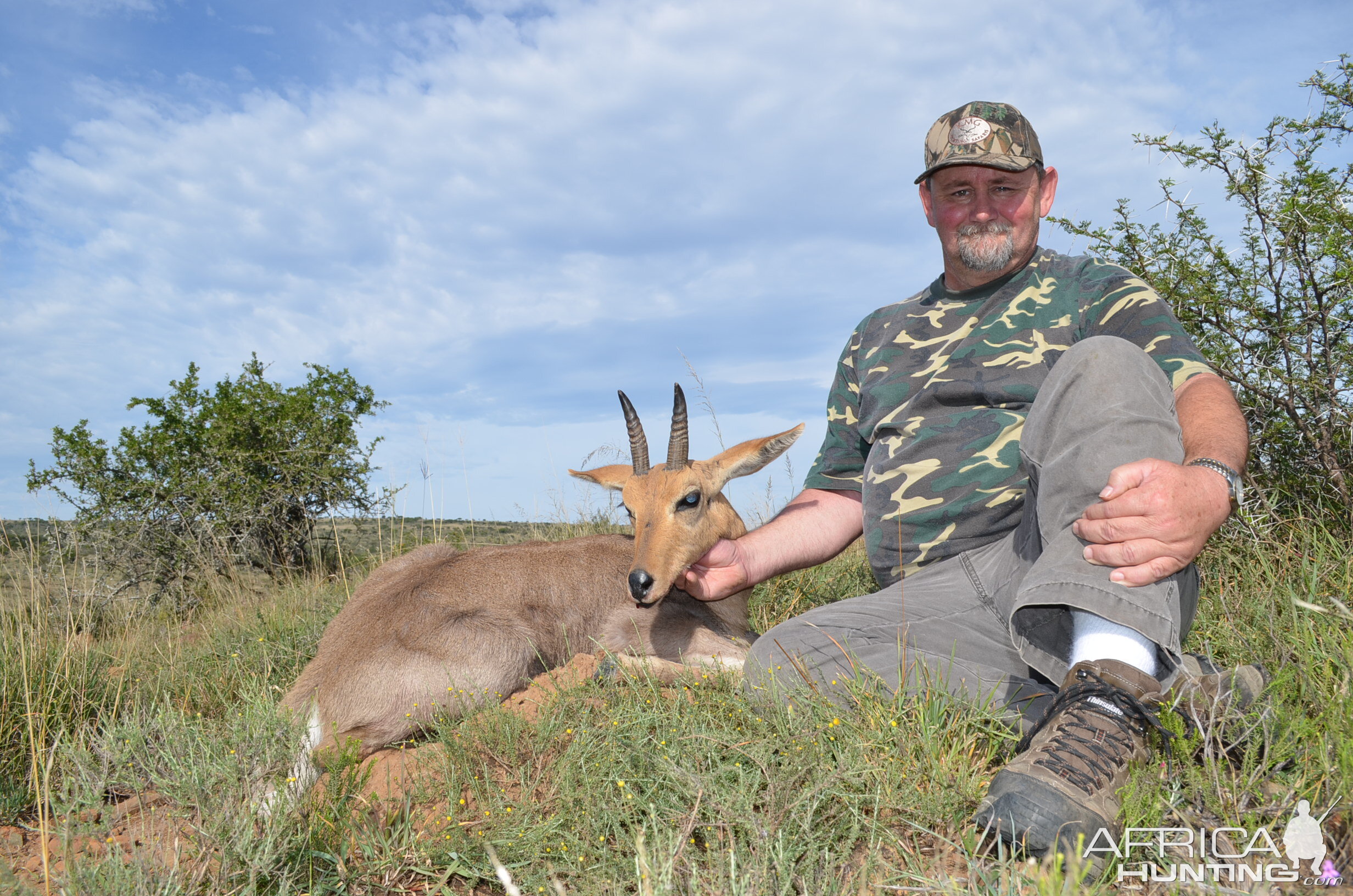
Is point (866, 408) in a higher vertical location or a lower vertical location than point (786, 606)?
higher

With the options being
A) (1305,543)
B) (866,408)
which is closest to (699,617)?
(866,408)

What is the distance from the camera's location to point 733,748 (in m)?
3.01

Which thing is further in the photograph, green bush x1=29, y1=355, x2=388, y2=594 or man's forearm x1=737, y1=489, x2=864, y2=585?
green bush x1=29, y1=355, x2=388, y2=594

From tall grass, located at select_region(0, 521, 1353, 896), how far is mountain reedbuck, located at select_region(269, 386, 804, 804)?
403mm

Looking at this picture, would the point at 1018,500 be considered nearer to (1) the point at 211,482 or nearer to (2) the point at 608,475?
(2) the point at 608,475

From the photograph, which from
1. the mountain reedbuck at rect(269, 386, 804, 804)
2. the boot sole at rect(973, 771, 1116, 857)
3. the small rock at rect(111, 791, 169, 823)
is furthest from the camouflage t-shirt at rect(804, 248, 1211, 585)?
the small rock at rect(111, 791, 169, 823)

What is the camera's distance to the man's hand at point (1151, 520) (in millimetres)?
2553

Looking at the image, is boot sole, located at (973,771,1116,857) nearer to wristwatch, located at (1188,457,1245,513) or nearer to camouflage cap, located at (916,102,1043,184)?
wristwatch, located at (1188,457,1245,513)

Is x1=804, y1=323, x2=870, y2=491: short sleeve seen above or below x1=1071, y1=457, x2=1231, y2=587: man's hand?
above

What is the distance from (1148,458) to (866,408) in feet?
6.71

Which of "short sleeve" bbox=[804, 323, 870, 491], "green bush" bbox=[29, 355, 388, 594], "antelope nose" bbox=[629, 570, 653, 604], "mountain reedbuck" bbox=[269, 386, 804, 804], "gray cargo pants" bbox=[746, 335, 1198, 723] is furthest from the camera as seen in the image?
"green bush" bbox=[29, 355, 388, 594]

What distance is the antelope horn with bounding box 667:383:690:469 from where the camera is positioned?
488 centimetres

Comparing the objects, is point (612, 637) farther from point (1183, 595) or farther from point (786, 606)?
point (1183, 595)
